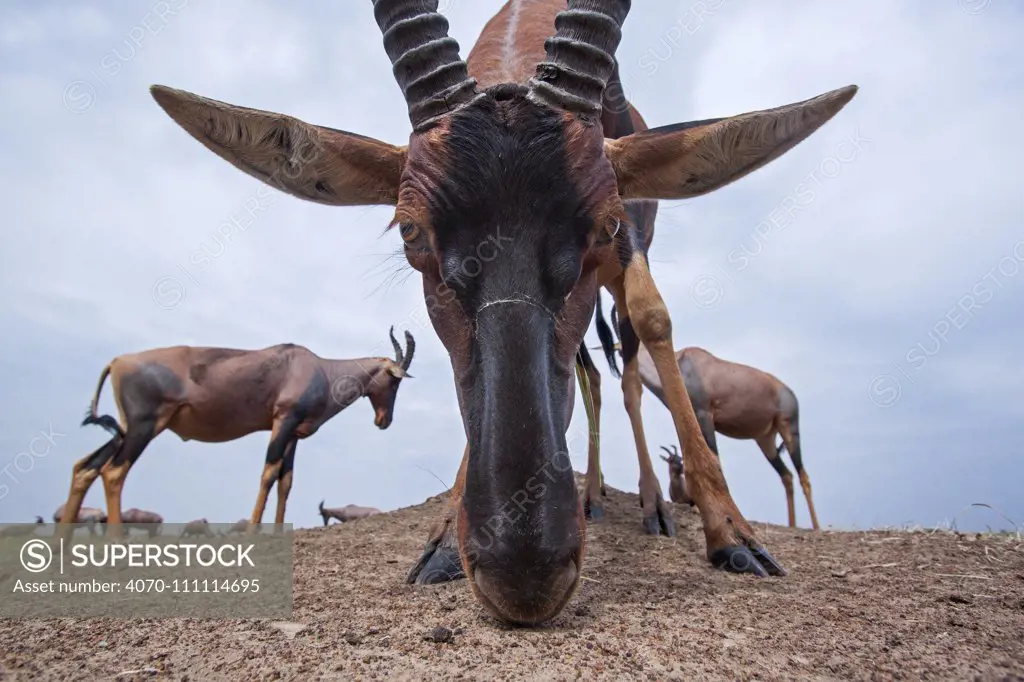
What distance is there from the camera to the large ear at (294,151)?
10.6 ft

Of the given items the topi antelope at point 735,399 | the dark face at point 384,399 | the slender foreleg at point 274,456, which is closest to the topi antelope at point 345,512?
the dark face at point 384,399

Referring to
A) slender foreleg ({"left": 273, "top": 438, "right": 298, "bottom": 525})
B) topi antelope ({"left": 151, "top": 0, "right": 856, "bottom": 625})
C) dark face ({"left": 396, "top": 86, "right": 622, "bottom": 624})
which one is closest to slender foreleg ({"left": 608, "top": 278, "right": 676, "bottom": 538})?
topi antelope ({"left": 151, "top": 0, "right": 856, "bottom": 625})

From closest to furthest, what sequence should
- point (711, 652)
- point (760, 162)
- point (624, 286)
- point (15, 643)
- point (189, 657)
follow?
point (711, 652) < point (189, 657) < point (15, 643) < point (760, 162) < point (624, 286)

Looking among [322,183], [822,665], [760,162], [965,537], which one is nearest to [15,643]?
[322,183]

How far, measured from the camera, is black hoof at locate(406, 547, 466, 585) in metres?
3.83

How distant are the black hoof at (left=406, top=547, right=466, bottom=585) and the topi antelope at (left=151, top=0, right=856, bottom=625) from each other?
19 millimetres

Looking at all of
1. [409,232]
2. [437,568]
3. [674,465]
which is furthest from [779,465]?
[409,232]

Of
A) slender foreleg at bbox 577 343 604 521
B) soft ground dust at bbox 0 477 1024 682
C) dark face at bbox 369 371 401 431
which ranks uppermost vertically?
dark face at bbox 369 371 401 431

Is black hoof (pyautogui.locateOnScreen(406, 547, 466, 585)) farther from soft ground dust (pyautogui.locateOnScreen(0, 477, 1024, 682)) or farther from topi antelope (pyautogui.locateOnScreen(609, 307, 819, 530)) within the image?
topi antelope (pyautogui.locateOnScreen(609, 307, 819, 530))

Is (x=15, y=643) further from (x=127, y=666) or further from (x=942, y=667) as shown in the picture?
(x=942, y=667)

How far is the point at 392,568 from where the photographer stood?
4.48 m

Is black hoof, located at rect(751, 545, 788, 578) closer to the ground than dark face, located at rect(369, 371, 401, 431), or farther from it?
closer to the ground

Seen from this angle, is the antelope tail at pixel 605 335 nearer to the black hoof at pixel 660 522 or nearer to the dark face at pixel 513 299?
the black hoof at pixel 660 522

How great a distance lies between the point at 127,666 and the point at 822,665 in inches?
94.4
